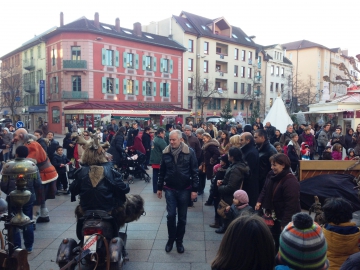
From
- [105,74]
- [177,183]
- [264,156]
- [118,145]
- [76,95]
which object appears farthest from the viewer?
[105,74]

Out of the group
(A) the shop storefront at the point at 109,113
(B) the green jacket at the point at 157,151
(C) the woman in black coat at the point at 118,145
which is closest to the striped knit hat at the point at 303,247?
(B) the green jacket at the point at 157,151

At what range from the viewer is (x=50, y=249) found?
527 centimetres

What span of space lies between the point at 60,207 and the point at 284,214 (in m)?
5.47

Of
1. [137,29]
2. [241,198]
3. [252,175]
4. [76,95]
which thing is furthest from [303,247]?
[137,29]

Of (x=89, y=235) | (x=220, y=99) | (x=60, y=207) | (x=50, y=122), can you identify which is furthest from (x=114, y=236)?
(x=220, y=99)

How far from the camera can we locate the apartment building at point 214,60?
4666 cm

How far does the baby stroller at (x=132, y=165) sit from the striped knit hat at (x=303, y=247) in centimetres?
858

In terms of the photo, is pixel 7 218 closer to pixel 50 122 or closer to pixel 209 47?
pixel 50 122

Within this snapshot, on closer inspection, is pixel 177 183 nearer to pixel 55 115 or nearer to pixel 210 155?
pixel 210 155

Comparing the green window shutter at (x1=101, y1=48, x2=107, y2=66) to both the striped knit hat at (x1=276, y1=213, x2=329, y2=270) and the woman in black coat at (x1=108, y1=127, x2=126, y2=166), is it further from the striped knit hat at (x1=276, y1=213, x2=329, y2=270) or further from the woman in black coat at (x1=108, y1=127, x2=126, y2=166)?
the striped knit hat at (x1=276, y1=213, x2=329, y2=270)

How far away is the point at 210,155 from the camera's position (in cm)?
801

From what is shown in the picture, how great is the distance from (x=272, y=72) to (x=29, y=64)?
38736mm

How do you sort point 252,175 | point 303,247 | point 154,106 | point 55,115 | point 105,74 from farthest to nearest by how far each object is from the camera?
point 154,106 < point 55,115 < point 105,74 < point 252,175 < point 303,247

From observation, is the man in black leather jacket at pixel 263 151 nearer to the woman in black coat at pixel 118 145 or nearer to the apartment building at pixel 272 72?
the woman in black coat at pixel 118 145
